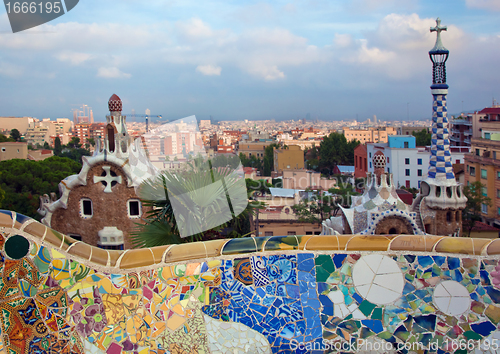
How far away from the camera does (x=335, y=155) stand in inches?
2438

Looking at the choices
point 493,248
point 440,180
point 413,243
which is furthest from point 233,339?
Answer: point 440,180

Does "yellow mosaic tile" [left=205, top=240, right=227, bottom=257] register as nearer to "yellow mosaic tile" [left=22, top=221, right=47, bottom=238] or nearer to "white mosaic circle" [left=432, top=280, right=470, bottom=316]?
"yellow mosaic tile" [left=22, top=221, right=47, bottom=238]

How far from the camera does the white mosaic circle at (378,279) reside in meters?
3.06

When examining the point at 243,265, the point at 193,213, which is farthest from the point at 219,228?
the point at 243,265

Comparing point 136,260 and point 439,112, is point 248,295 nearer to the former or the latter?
point 136,260

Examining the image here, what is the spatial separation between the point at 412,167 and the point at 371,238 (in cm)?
4107

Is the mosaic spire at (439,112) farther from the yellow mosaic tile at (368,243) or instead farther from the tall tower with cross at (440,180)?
the yellow mosaic tile at (368,243)

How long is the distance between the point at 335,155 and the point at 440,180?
50.8m

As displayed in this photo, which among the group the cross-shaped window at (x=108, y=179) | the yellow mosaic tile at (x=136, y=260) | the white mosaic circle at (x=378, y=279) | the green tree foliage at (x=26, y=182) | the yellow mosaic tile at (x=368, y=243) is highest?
the yellow mosaic tile at (x=368, y=243)

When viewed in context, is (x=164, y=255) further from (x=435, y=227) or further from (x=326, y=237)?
(x=435, y=227)

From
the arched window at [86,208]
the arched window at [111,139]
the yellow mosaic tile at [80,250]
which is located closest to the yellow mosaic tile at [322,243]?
the yellow mosaic tile at [80,250]

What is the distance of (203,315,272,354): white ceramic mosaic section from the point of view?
3.08 m

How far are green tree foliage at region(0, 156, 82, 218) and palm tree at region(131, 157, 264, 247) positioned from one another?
686 inches

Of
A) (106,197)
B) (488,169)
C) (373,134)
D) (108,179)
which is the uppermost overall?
(108,179)
